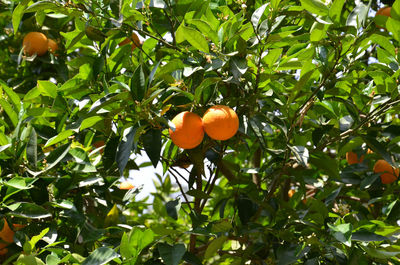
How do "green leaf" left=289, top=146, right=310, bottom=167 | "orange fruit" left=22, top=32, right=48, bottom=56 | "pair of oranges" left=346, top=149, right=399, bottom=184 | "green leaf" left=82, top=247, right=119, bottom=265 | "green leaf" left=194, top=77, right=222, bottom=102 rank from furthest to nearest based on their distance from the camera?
"orange fruit" left=22, top=32, right=48, bottom=56 → "pair of oranges" left=346, top=149, right=399, bottom=184 → "green leaf" left=289, top=146, right=310, bottom=167 → "green leaf" left=194, top=77, right=222, bottom=102 → "green leaf" left=82, top=247, right=119, bottom=265

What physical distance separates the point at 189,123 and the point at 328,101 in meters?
0.73

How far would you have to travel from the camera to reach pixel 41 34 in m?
2.49

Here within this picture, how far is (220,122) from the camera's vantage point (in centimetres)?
146

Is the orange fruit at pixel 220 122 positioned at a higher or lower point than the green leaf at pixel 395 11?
lower

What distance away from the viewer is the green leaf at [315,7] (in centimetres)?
152

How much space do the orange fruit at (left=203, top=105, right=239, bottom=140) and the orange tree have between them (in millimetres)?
88

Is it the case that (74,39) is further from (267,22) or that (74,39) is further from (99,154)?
(267,22)

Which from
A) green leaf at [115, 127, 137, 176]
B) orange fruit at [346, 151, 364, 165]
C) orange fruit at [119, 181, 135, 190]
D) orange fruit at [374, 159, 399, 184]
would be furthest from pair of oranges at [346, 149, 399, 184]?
green leaf at [115, 127, 137, 176]

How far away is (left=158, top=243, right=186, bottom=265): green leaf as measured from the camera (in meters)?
1.50

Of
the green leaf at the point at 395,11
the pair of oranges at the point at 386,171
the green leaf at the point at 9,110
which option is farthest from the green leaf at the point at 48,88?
the pair of oranges at the point at 386,171

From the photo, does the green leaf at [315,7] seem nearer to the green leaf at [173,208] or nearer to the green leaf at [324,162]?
the green leaf at [324,162]

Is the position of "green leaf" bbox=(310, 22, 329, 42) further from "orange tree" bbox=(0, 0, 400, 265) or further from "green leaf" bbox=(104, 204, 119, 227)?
"green leaf" bbox=(104, 204, 119, 227)

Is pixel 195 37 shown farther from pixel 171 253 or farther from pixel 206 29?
pixel 171 253

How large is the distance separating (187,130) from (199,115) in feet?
0.59
